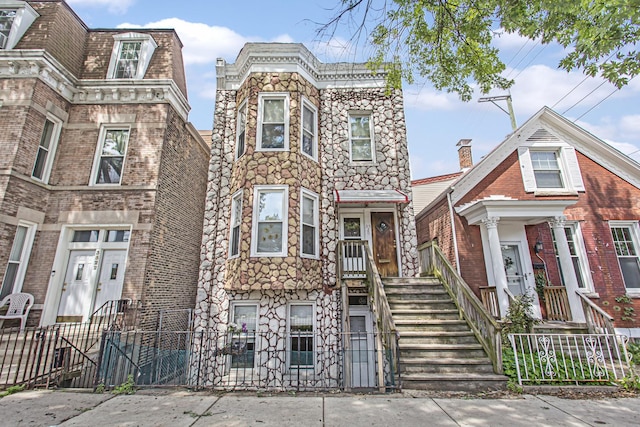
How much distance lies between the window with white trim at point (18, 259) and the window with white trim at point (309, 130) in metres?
8.22

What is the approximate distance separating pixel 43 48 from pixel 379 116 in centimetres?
1075

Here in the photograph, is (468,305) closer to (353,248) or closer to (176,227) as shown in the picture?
(353,248)

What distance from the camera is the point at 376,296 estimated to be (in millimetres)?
7297

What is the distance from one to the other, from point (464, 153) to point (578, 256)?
797 cm

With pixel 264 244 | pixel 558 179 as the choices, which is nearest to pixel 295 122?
pixel 264 244

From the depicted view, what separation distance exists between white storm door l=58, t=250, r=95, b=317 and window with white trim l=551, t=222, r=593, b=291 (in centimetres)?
1439

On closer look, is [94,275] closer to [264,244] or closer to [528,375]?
[264,244]

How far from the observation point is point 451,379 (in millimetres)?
5387

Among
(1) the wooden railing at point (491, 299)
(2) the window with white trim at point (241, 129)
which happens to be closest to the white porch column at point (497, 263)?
(1) the wooden railing at point (491, 299)

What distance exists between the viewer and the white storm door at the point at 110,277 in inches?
324

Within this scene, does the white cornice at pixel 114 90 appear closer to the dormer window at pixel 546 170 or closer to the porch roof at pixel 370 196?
the porch roof at pixel 370 196

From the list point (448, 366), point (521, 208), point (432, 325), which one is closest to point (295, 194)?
point (432, 325)

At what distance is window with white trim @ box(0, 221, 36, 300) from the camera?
7.79 meters

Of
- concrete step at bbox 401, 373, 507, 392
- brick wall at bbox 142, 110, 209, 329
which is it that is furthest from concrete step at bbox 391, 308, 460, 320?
brick wall at bbox 142, 110, 209, 329
